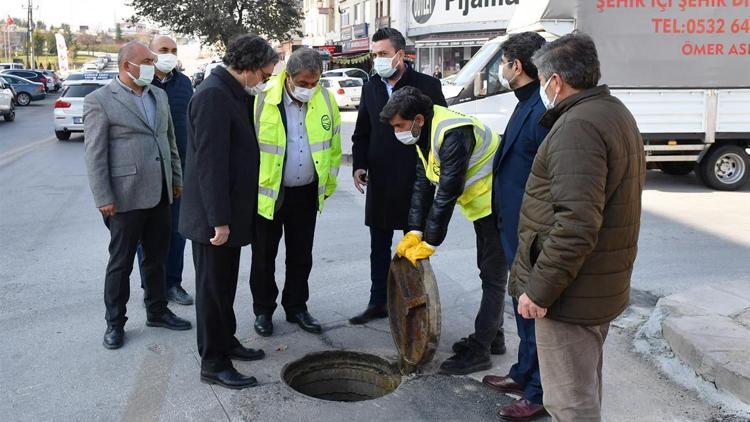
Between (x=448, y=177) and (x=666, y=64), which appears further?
(x=666, y=64)

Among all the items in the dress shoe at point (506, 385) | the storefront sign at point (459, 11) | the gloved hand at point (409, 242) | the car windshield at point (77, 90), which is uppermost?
the storefront sign at point (459, 11)

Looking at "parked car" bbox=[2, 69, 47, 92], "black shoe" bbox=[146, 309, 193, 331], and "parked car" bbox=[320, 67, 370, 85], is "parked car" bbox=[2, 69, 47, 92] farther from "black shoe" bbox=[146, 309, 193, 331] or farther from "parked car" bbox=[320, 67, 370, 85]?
"black shoe" bbox=[146, 309, 193, 331]

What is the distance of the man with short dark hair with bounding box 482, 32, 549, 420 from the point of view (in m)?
3.63

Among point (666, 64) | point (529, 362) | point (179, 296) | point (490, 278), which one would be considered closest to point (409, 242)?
point (490, 278)

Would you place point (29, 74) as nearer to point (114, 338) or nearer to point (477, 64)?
point (477, 64)

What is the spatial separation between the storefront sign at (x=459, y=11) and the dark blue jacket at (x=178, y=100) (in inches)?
619

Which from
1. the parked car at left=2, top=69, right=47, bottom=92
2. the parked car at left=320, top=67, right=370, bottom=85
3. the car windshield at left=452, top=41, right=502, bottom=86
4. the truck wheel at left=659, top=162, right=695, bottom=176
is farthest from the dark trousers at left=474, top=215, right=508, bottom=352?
the parked car at left=2, top=69, right=47, bottom=92

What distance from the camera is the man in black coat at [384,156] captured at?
16.7 ft

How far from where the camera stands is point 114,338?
480cm

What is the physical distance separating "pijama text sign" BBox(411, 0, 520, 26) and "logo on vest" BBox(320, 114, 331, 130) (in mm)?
16213

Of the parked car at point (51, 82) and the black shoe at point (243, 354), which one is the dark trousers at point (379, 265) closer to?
the black shoe at point (243, 354)

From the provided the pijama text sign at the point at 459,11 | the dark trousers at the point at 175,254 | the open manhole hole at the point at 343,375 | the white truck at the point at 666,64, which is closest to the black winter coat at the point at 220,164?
the open manhole hole at the point at 343,375

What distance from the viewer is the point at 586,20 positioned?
420 inches

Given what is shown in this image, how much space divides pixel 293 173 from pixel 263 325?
1.13 meters
